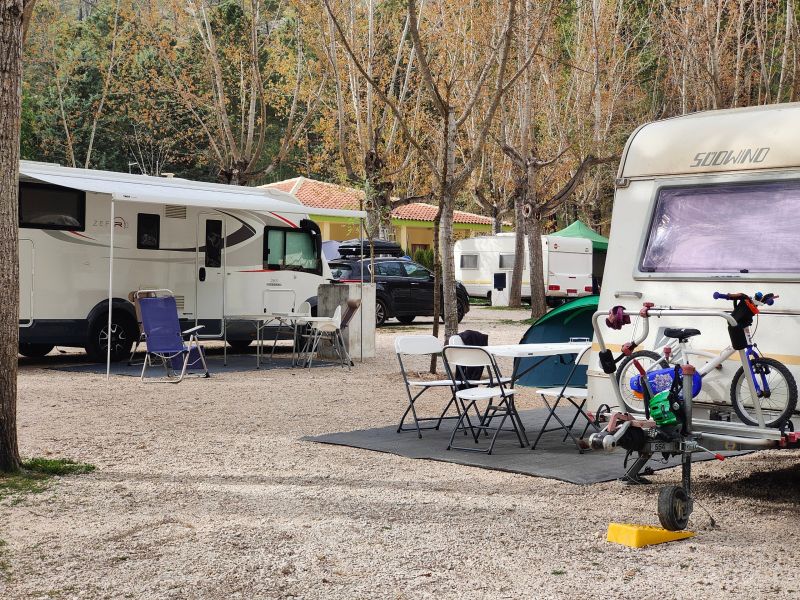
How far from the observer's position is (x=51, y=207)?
13.4 m

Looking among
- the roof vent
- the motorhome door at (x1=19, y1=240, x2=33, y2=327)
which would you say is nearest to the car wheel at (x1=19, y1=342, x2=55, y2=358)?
the motorhome door at (x1=19, y1=240, x2=33, y2=327)

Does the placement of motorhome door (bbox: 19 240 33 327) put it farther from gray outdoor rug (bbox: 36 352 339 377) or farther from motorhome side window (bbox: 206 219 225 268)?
motorhome side window (bbox: 206 219 225 268)

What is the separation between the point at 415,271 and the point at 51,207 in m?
10.2

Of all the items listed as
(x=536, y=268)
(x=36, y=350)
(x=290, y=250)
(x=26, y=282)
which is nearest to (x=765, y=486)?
(x=26, y=282)

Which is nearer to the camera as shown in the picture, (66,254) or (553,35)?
(66,254)

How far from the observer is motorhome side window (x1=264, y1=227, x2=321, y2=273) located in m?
16.1

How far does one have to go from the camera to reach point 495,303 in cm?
3117

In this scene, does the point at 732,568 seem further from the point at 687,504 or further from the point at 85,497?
the point at 85,497

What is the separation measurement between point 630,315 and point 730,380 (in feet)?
2.36

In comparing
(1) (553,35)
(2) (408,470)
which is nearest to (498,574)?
(2) (408,470)

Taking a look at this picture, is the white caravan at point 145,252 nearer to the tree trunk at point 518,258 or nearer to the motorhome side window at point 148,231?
the motorhome side window at point 148,231

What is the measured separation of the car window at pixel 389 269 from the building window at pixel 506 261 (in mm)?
8820

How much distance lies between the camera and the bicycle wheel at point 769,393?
221 inches

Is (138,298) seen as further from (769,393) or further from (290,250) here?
(769,393)
